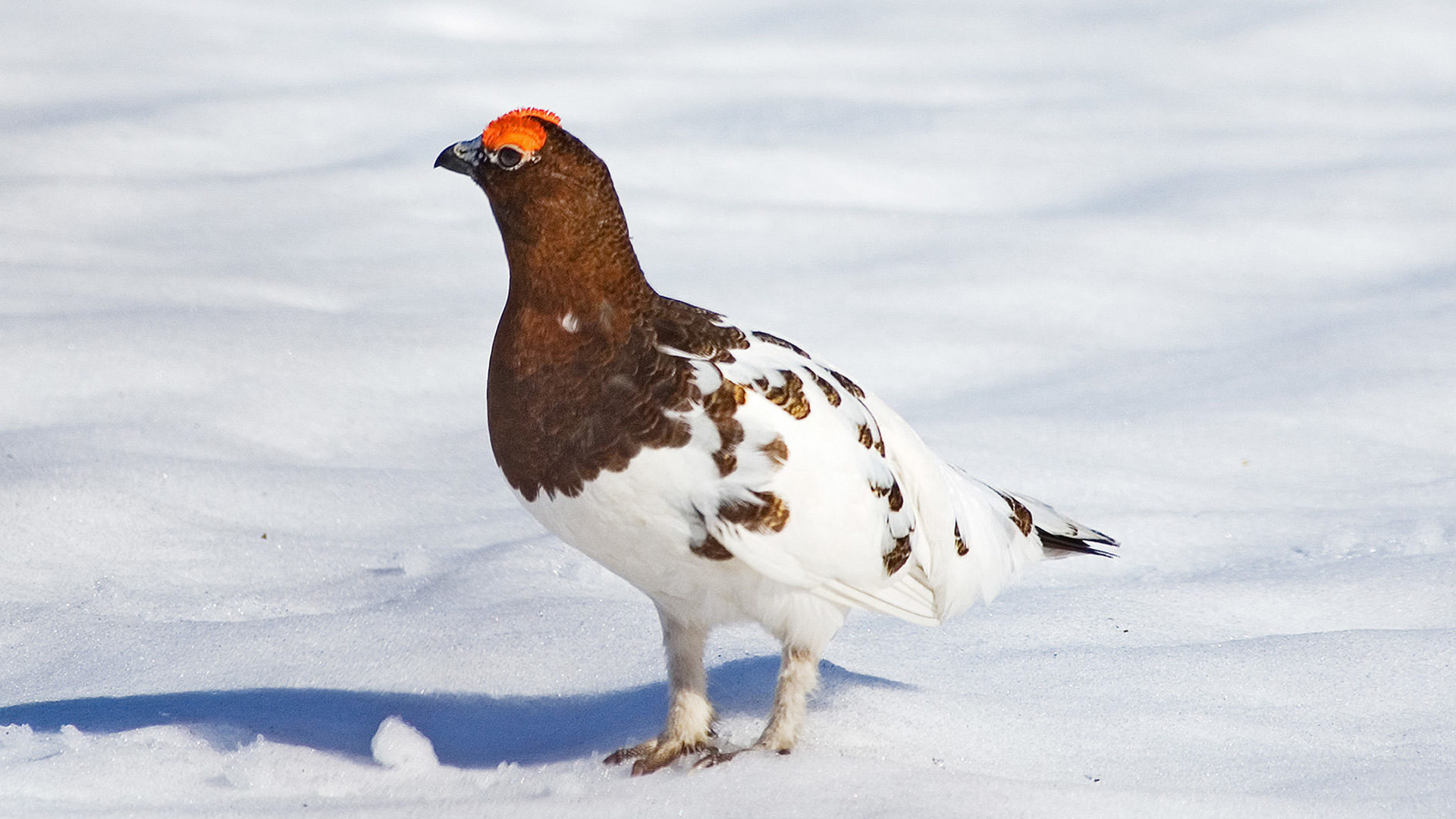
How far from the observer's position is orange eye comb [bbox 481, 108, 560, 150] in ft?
6.82

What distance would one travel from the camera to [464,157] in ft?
7.07

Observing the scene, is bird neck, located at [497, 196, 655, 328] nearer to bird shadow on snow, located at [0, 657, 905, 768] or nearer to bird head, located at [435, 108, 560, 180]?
bird head, located at [435, 108, 560, 180]

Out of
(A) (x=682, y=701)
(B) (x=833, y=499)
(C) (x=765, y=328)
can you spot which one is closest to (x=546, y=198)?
(B) (x=833, y=499)

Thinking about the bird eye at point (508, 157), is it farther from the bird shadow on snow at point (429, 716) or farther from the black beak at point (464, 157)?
the bird shadow on snow at point (429, 716)

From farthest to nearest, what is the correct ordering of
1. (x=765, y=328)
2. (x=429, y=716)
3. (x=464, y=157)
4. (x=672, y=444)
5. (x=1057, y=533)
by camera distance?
1. (x=765, y=328)
2. (x=1057, y=533)
3. (x=429, y=716)
4. (x=464, y=157)
5. (x=672, y=444)

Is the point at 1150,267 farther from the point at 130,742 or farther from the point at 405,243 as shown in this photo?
the point at 130,742

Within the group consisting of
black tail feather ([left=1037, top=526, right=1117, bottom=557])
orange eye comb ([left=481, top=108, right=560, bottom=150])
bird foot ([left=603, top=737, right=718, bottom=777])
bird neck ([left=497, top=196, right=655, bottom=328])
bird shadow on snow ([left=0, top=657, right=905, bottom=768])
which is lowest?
bird shadow on snow ([left=0, top=657, right=905, bottom=768])

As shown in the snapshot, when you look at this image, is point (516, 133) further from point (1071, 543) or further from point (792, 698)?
point (1071, 543)

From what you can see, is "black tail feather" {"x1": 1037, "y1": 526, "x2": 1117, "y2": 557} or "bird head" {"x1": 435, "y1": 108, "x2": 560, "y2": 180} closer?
"bird head" {"x1": 435, "y1": 108, "x2": 560, "y2": 180}

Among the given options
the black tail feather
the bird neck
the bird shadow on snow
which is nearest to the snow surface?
the bird shadow on snow

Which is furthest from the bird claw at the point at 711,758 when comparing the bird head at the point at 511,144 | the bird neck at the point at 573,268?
the bird head at the point at 511,144

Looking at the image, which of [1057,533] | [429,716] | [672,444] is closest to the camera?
[672,444]

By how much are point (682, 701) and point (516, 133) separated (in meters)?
0.90

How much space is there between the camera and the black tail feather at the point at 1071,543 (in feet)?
8.64
